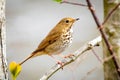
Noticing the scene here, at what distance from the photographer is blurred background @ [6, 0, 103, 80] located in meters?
2.88

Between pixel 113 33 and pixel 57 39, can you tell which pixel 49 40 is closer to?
pixel 57 39

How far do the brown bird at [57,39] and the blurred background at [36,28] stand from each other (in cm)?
94

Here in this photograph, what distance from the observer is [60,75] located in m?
2.58

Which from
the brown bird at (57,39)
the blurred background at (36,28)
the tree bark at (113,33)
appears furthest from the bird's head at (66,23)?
the blurred background at (36,28)

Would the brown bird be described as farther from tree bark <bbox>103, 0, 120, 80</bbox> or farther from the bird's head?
tree bark <bbox>103, 0, 120, 80</bbox>

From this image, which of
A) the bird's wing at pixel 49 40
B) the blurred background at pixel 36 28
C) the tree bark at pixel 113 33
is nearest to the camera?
the tree bark at pixel 113 33

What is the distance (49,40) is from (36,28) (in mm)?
1654

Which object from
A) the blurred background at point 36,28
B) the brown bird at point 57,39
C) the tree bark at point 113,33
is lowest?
the blurred background at point 36,28

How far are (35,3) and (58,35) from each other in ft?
6.27

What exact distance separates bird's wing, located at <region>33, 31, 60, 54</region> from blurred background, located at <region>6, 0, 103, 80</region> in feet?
3.36

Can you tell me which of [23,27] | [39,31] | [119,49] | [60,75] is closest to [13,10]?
[23,27]

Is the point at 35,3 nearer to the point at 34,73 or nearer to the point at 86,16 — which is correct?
the point at 86,16

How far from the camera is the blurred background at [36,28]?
288cm

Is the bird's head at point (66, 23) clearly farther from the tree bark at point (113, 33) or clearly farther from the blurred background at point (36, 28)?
the blurred background at point (36, 28)
